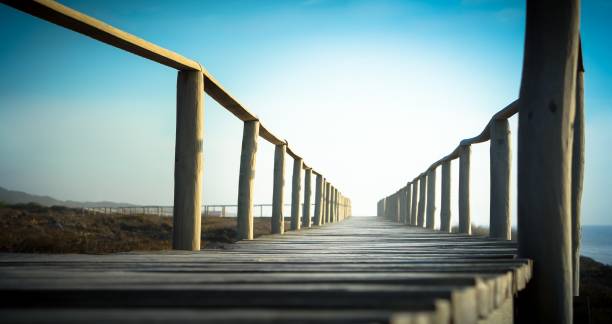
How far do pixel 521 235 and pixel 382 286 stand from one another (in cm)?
135

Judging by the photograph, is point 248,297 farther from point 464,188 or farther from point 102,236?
point 102,236

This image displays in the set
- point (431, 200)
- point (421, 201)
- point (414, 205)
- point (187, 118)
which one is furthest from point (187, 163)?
point (414, 205)

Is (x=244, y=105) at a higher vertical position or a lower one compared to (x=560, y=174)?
higher

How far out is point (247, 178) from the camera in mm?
4656

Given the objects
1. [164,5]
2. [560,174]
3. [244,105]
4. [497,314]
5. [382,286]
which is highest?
[164,5]

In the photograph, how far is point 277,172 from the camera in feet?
20.5

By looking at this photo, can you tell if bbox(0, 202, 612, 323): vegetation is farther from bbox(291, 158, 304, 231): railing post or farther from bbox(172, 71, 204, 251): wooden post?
bbox(172, 71, 204, 251): wooden post

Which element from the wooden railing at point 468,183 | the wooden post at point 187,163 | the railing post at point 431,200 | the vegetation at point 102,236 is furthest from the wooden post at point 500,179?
the vegetation at point 102,236

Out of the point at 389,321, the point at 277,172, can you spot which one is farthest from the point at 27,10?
the point at 277,172

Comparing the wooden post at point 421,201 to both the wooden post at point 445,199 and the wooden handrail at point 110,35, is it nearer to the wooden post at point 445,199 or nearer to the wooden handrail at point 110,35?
the wooden post at point 445,199

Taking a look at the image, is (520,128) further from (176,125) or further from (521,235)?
(176,125)

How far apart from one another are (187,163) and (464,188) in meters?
3.92

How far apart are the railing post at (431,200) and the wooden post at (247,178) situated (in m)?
4.62

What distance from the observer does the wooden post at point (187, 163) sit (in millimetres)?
3100
